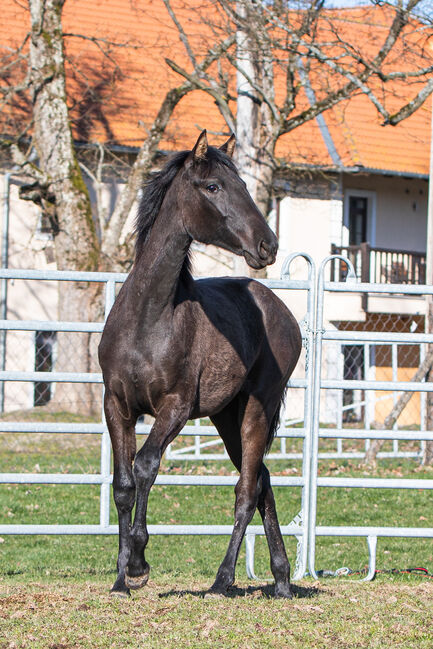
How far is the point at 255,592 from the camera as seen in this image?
5547 millimetres

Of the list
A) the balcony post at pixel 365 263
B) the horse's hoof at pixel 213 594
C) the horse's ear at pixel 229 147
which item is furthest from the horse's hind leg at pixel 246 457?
the balcony post at pixel 365 263

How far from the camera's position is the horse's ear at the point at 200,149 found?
15.3ft

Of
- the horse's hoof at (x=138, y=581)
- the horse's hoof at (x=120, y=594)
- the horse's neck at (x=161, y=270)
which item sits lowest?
the horse's hoof at (x=120, y=594)

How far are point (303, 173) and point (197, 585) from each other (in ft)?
55.6

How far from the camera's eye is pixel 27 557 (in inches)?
307

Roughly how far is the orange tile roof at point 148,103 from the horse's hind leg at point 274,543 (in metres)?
16.1

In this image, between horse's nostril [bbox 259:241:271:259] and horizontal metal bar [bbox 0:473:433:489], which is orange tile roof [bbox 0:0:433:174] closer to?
horizontal metal bar [bbox 0:473:433:489]

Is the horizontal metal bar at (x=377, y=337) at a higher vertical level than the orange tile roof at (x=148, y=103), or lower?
lower

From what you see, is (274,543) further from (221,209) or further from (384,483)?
(221,209)

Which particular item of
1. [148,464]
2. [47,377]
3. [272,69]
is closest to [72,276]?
[47,377]

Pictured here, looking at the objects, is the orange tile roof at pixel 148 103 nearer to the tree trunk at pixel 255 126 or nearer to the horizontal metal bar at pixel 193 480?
the tree trunk at pixel 255 126

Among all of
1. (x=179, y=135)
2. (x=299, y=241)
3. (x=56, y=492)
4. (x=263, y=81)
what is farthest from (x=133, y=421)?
(x=299, y=241)

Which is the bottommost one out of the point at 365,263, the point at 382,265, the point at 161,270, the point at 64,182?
the point at 161,270

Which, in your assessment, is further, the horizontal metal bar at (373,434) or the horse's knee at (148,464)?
the horizontal metal bar at (373,434)
